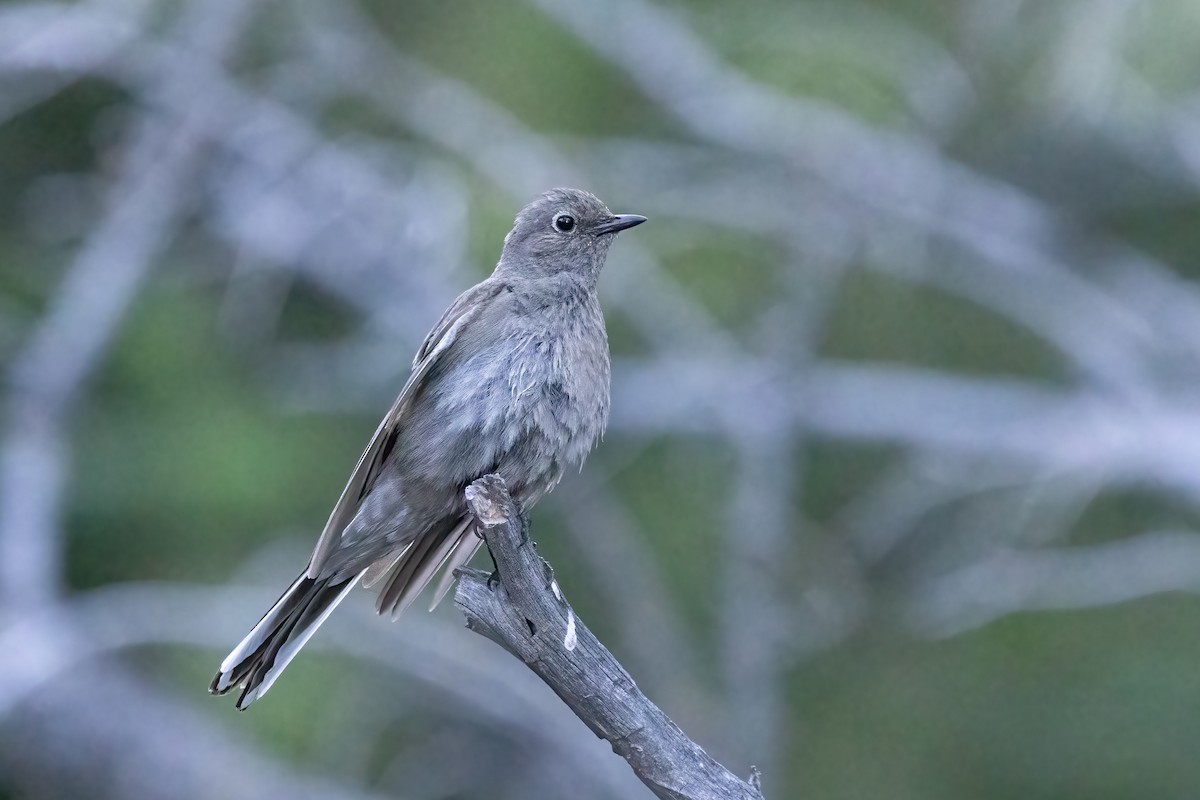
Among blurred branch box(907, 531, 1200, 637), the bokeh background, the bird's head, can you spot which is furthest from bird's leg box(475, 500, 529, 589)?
blurred branch box(907, 531, 1200, 637)

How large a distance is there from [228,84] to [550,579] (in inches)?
390

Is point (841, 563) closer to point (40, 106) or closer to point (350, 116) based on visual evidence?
point (350, 116)

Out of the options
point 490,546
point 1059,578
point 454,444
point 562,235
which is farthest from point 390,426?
point 1059,578

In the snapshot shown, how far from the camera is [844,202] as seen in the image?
13930mm

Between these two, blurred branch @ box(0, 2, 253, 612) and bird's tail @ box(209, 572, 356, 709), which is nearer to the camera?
bird's tail @ box(209, 572, 356, 709)

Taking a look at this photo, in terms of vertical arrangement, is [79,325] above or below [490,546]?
above

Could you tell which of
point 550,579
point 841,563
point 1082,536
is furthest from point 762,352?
point 550,579

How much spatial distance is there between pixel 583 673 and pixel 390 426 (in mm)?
1872

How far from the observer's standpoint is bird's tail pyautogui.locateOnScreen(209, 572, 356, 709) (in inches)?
230

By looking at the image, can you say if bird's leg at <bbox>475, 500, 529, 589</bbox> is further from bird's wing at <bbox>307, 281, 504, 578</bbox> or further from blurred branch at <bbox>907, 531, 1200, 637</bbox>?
blurred branch at <bbox>907, 531, 1200, 637</bbox>

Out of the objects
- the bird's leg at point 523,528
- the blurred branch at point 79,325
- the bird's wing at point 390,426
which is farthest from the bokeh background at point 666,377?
the bird's leg at point 523,528

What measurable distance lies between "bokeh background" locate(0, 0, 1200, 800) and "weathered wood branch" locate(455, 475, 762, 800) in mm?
7698

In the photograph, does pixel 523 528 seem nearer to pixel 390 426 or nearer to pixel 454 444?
pixel 454 444

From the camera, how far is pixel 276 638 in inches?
237
